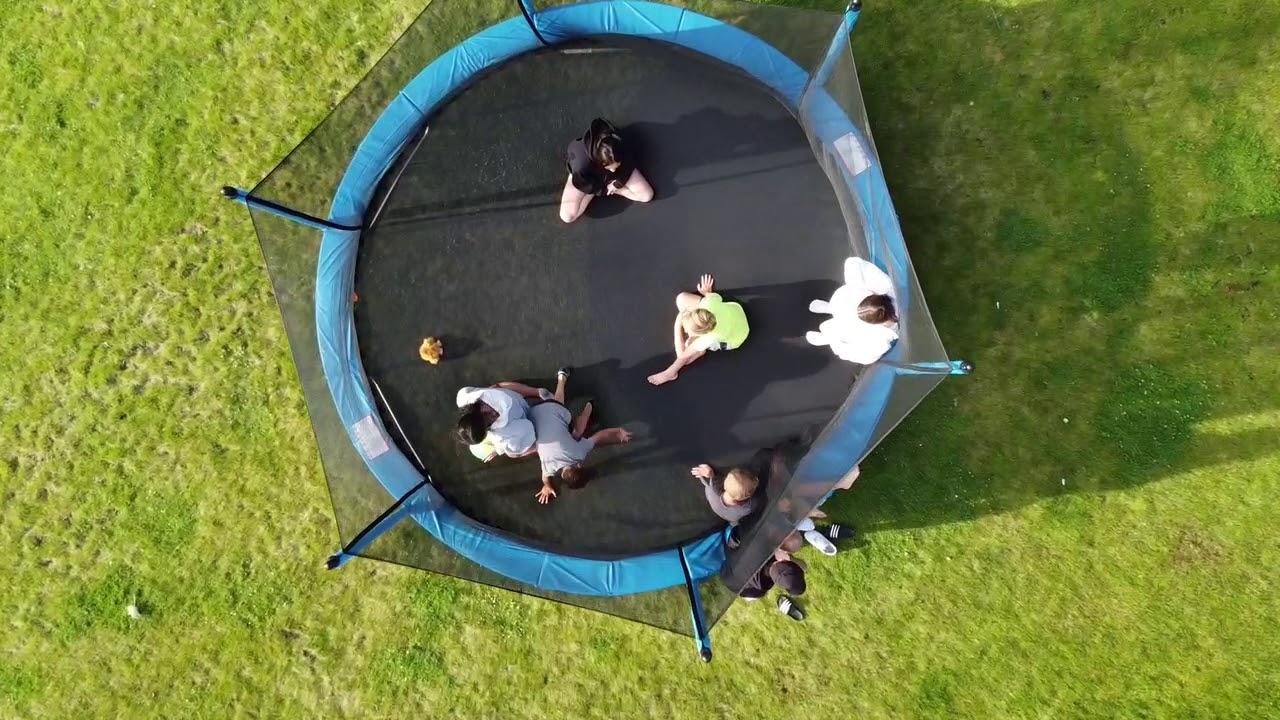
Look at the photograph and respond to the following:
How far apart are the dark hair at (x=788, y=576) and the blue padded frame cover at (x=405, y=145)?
0.24m

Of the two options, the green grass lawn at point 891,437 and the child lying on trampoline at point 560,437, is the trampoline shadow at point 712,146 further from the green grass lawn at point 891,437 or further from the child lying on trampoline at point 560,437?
the child lying on trampoline at point 560,437

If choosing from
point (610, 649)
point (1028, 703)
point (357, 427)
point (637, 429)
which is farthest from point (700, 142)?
point (1028, 703)

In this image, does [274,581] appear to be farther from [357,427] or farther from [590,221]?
[590,221]

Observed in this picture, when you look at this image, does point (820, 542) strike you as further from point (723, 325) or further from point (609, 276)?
point (609, 276)

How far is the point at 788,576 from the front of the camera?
2.51 m

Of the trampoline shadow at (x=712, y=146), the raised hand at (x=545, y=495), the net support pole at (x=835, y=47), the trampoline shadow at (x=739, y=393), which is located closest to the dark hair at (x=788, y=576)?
the trampoline shadow at (x=739, y=393)

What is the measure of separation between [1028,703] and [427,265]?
3.09m

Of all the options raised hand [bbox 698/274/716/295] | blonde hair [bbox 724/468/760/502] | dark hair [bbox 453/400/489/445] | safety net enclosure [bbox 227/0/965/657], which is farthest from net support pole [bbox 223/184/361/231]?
blonde hair [bbox 724/468/760/502]

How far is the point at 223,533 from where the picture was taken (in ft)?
9.97

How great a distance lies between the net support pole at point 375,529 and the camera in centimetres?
247

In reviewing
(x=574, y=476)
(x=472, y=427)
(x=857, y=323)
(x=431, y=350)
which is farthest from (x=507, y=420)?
(x=857, y=323)

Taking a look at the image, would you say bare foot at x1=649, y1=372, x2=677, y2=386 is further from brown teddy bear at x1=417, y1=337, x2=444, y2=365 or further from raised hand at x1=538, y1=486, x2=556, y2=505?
brown teddy bear at x1=417, y1=337, x2=444, y2=365

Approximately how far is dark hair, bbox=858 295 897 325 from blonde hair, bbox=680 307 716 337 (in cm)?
53

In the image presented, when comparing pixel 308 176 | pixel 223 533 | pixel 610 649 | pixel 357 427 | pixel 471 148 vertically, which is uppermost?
pixel 308 176
